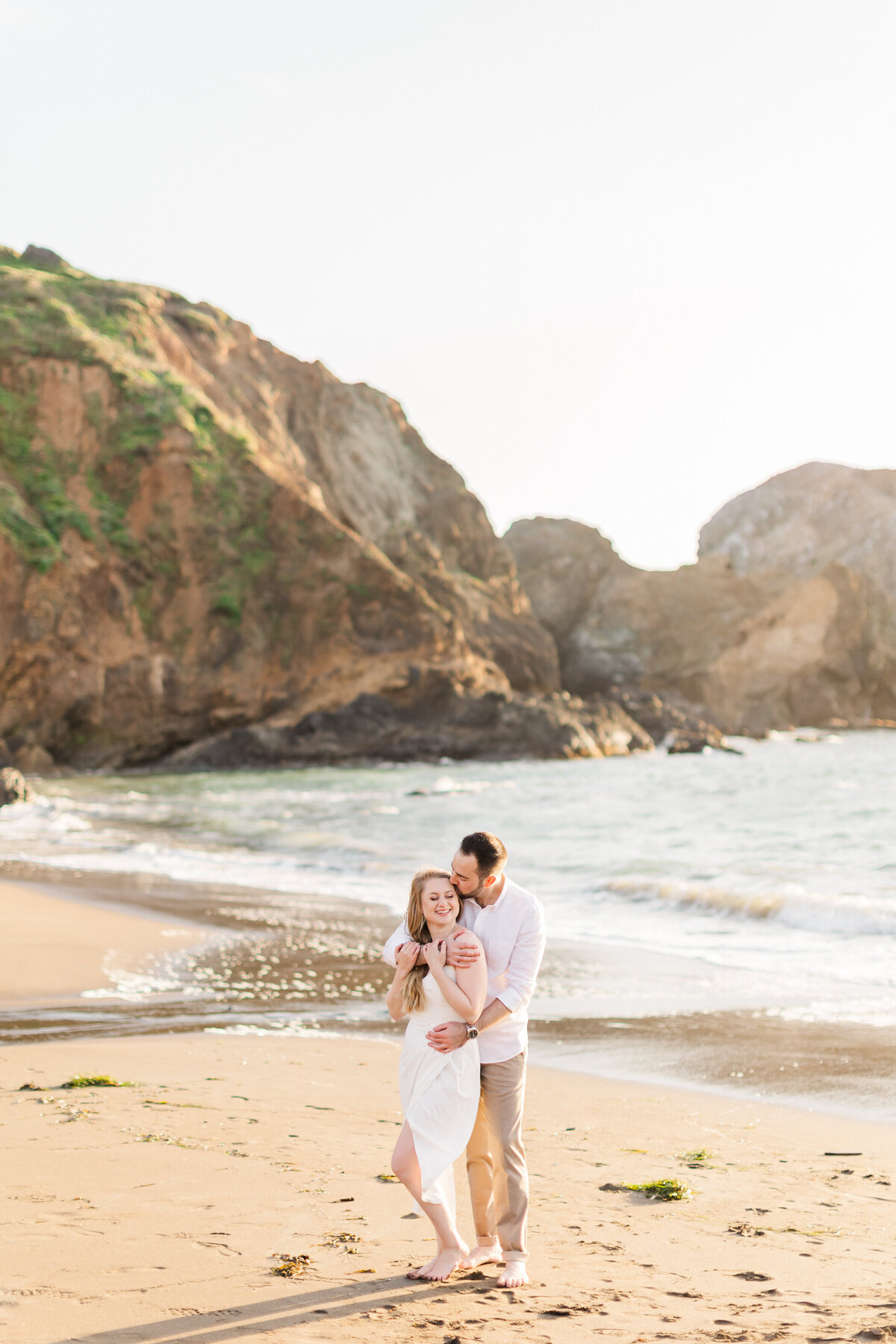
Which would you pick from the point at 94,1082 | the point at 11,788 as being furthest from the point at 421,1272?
the point at 11,788

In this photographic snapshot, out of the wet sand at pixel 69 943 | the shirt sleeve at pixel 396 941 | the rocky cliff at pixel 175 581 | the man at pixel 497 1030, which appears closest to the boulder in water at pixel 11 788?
the rocky cliff at pixel 175 581

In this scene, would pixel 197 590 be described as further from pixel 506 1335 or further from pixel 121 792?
pixel 506 1335

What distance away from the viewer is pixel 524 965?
11.6 feet

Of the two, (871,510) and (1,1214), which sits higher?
(871,510)

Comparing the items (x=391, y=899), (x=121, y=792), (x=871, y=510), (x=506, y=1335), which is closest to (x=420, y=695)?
(x=121, y=792)

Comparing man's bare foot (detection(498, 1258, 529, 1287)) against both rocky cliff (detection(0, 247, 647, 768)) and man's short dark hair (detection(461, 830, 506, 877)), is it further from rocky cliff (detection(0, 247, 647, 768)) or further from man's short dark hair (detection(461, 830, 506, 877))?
rocky cliff (detection(0, 247, 647, 768))

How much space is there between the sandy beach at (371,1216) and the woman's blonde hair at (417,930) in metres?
0.79

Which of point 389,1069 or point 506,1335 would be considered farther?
point 389,1069

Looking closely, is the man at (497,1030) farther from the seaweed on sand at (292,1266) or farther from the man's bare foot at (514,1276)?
the seaweed on sand at (292,1266)

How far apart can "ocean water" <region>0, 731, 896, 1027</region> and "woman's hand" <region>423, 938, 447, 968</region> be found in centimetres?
414

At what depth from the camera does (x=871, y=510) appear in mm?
130500

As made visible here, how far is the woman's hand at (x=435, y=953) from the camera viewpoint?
3.39 meters

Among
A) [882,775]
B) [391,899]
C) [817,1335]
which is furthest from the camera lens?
[882,775]

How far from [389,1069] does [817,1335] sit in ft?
10.9
